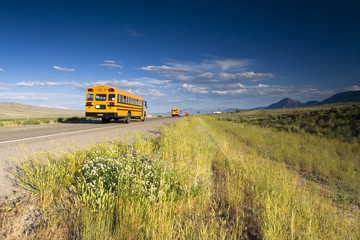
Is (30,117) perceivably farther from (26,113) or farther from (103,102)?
(103,102)

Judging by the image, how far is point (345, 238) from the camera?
226cm

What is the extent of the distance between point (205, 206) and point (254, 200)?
84cm

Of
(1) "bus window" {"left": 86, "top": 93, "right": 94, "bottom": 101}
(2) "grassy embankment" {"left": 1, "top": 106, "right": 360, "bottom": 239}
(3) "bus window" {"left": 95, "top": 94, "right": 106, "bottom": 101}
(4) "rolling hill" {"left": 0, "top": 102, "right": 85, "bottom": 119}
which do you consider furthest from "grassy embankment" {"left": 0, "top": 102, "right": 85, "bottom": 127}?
(2) "grassy embankment" {"left": 1, "top": 106, "right": 360, "bottom": 239}

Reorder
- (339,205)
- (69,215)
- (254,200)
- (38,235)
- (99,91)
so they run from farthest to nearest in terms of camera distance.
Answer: (99,91), (339,205), (254,200), (69,215), (38,235)

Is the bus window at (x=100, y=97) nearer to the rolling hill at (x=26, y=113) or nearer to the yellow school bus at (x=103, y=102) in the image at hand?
the yellow school bus at (x=103, y=102)

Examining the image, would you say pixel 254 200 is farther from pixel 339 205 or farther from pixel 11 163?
pixel 11 163

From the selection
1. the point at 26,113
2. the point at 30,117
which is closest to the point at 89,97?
the point at 30,117

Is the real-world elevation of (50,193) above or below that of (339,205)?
above

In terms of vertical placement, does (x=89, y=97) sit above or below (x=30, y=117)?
above

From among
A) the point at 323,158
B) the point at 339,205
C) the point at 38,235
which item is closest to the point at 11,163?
the point at 38,235

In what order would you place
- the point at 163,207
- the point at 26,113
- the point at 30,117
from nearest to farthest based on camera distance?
1. the point at 163,207
2. the point at 30,117
3. the point at 26,113

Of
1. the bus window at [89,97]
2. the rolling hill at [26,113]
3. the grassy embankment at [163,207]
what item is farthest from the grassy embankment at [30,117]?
the grassy embankment at [163,207]

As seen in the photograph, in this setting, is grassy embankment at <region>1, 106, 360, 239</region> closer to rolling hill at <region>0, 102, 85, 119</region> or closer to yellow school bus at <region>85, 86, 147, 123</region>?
yellow school bus at <region>85, 86, 147, 123</region>

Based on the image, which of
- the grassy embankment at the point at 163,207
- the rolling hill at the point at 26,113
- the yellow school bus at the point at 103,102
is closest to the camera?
the grassy embankment at the point at 163,207
